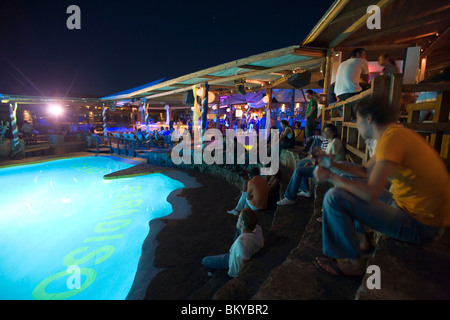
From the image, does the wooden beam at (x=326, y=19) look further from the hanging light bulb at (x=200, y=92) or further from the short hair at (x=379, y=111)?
the hanging light bulb at (x=200, y=92)

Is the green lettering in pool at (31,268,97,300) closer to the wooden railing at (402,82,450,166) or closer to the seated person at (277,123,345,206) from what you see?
the seated person at (277,123,345,206)

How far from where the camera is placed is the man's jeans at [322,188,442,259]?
1546mm

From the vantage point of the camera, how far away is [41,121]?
76.4 feet

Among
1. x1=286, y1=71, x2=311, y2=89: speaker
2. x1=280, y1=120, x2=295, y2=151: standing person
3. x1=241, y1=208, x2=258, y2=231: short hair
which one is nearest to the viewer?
x1=241, y1=208, x2=258, y2=231: short hair

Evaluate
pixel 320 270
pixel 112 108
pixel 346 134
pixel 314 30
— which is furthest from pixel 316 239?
pixel 112 108

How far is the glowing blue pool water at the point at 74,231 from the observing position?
162 inches

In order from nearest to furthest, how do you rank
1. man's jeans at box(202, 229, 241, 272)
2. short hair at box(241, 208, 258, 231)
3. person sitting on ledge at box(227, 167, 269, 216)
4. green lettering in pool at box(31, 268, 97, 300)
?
short hair at box(241, 208, 258, 231) < man's jeans at box(202, 229, 241, 272) < green lettering in pool at box(31, 268, 97, 300) < person sitting on ledge at box(227, 167, 269, 216)

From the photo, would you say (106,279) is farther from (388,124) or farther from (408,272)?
(388,124)

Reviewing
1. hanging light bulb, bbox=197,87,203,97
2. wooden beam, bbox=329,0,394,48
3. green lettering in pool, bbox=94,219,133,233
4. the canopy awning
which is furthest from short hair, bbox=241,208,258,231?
hanging light bulb, bbox=197,87,203,97

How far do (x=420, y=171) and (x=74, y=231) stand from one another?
279 inches

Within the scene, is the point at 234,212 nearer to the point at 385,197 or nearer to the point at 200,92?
the point at 385,197

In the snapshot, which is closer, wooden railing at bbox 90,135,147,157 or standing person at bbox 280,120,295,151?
standing person at bbox 280,120,295,151

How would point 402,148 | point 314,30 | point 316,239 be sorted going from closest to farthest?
1. point 402,148
2. point 316,239
3. point 314,30
